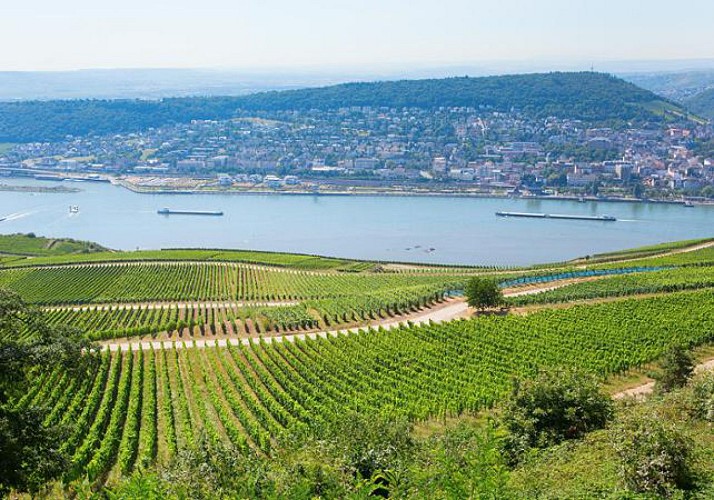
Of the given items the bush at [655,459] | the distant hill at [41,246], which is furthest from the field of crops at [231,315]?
the distant hill at [41,246]

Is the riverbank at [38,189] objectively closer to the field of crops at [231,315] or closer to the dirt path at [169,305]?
the dirt path at [169,305]

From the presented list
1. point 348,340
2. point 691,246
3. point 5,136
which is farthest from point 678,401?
point 5,136

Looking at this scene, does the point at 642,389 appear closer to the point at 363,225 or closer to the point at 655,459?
the point at 655,459

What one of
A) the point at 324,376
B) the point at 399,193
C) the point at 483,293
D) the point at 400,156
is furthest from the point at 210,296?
the point at 400,156

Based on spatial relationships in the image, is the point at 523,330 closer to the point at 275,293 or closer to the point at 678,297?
the point at 678,297

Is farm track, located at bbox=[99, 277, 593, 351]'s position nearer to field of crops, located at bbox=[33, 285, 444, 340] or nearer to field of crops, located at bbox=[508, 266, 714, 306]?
field of crops, located at bbox=[33, 285, 444, 340]

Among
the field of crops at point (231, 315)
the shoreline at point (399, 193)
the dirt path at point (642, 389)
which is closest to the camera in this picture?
the dirt path at point (642, 389)
